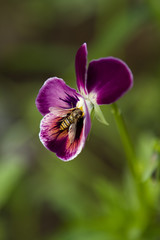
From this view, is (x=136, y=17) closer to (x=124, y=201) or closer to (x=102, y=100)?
(x=124, y=201)

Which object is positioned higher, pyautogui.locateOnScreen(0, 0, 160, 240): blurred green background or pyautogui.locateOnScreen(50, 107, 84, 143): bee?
pyautogui.locateOnScreen(0, 0, 160, 240): blurred green background

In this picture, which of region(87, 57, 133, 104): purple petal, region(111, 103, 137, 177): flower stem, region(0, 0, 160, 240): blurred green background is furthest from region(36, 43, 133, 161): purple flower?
region(0, 0, 160, 240): blurred green background

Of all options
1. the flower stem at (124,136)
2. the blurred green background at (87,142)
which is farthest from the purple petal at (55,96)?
the blurred green background at (87,142)

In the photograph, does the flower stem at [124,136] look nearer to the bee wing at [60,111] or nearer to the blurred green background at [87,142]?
the blurred green background at [87,142]

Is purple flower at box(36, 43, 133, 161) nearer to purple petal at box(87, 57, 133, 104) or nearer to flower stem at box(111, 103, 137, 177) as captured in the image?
purple petal at box(87, 57, 133, 104)

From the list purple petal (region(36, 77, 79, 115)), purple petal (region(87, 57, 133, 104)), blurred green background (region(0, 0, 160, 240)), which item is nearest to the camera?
purple petal (region(87, 57, 133, 104))

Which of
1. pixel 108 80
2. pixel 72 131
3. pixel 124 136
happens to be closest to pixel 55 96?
pixel 72 131

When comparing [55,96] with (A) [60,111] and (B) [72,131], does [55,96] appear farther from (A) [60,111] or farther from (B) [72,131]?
(B) [72,131]
